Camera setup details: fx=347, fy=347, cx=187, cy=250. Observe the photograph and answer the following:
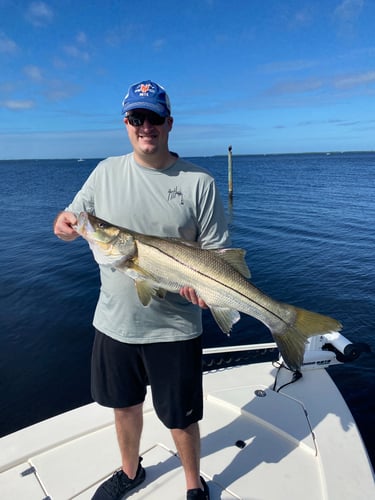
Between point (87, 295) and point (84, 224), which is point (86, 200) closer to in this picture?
point (84, 224)

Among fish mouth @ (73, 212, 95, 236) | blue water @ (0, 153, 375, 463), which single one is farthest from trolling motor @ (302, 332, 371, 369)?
fish mouth @ (73, 212, 95, 236)

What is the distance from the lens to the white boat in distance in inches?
125

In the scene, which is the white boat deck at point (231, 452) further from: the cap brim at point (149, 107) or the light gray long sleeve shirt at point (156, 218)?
the cap brim at point (149, 107)

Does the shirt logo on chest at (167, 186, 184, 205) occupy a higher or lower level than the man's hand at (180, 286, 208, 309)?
higher

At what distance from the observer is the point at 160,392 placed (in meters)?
2.93

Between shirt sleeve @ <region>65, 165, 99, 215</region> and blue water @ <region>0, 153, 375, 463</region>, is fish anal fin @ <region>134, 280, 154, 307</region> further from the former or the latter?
blue water @ <region>0, 153, 375, 463</region>

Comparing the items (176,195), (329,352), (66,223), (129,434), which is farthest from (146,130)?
(329,352)

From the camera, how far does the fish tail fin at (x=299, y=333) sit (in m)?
2.90

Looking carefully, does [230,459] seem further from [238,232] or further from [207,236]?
[238,232]

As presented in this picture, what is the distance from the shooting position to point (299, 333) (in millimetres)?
2939

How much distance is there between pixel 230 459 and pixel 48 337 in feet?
23.6

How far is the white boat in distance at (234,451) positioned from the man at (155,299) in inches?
21.1

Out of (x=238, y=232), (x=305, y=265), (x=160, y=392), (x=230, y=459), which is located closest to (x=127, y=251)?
(x=160, y=392)

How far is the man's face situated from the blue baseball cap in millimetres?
48
